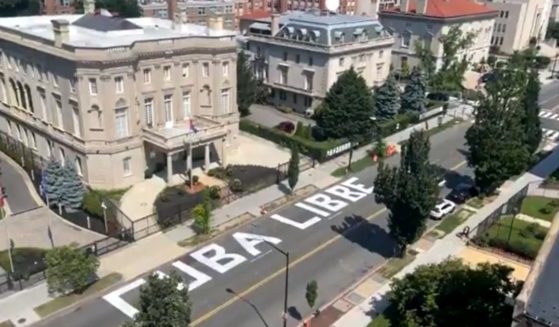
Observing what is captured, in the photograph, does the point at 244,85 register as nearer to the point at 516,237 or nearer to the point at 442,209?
the point at 442,209

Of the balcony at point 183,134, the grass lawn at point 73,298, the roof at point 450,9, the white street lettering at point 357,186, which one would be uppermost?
the roof at point 450,9

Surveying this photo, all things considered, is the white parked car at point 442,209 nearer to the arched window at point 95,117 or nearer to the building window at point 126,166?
the building window at point 126,166

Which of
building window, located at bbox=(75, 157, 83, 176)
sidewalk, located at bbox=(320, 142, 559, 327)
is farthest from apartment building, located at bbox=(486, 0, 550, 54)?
building window, located at bbox=(75, 157, 83, 176)

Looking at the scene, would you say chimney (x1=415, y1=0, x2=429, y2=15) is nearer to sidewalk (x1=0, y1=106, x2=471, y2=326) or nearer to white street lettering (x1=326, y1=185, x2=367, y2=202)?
sidewalk (x1=0, y1=106, x2=471, y2=326)

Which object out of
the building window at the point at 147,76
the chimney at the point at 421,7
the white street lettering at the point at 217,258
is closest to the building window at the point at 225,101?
the building window at the point at 147,76

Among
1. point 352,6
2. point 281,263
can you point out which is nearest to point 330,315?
point 281,263

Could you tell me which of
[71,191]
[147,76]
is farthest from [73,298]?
[147,76]
